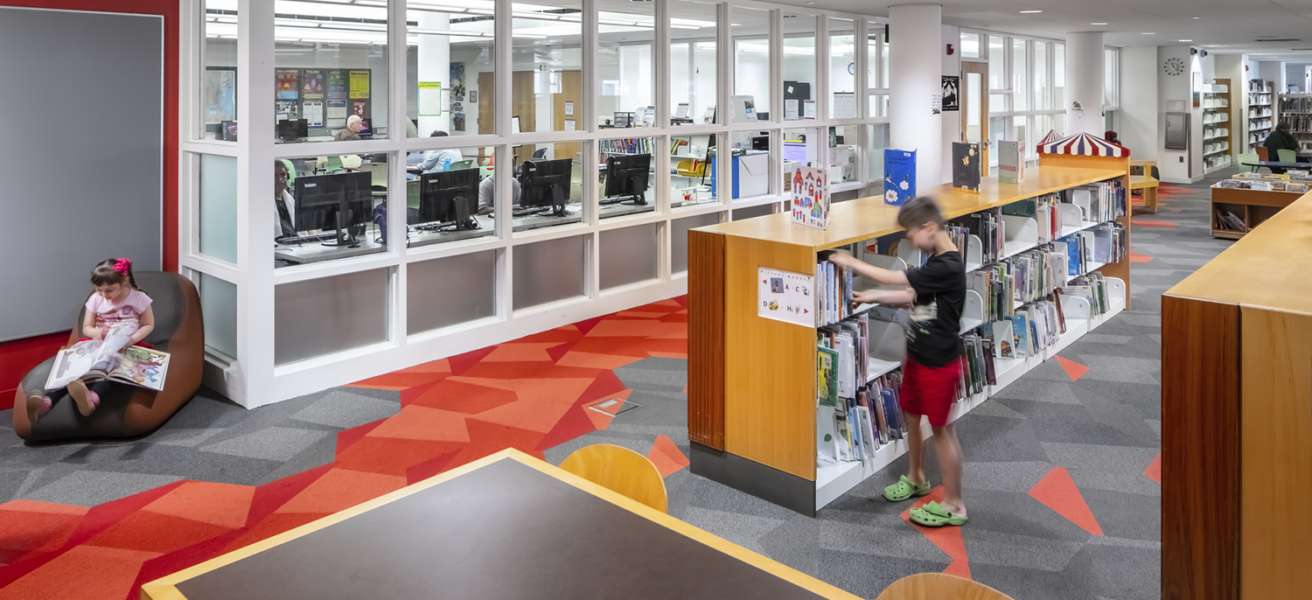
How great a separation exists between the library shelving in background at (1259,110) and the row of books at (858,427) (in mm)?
24232

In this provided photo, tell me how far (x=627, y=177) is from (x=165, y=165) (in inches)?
143

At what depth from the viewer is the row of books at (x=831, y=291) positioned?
3.90 metres

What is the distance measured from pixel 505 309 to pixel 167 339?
7.80ft

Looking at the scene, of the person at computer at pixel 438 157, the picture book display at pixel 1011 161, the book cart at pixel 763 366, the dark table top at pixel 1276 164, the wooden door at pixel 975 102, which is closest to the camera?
the book cart at pixel 763 366

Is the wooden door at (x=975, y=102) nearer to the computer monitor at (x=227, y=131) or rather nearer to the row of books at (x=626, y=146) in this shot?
the row of books at (x=626, y=146)

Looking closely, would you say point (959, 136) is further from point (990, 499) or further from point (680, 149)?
point (990, 499)

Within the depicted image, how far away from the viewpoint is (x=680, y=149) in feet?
27.8

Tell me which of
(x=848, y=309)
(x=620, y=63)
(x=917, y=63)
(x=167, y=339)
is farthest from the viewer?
(x=917, y=63)

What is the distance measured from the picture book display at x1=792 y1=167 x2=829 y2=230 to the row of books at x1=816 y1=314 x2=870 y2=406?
0.51 metres

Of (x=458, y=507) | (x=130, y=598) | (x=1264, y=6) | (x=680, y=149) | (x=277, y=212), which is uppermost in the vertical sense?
(x=1264, y=6)

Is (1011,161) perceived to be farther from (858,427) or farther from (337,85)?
(337,85)

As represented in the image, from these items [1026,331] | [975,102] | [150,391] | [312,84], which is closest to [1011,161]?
[1026,331]

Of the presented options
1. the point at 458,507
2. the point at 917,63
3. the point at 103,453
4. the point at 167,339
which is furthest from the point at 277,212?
the point at 917,63

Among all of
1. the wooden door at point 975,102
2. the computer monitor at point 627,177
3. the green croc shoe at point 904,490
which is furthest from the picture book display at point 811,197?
the wooden door at point 975,102
